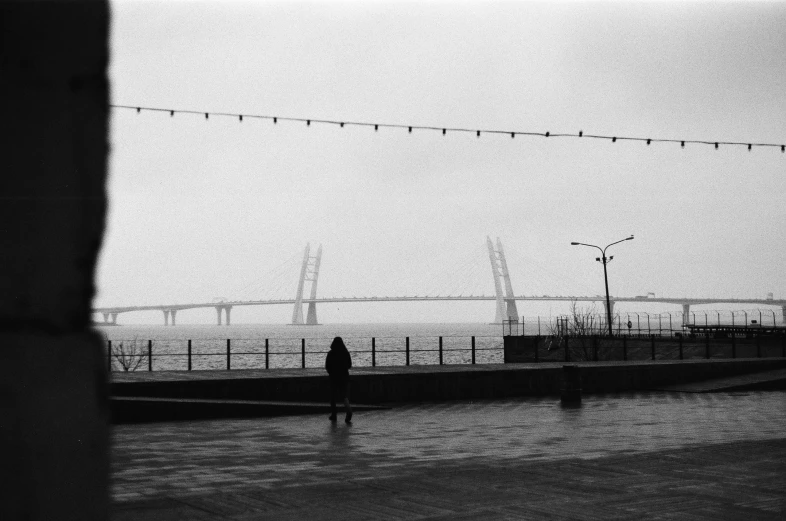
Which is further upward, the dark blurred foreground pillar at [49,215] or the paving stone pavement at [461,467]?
the dark blurred foreground pillar at [49,215]

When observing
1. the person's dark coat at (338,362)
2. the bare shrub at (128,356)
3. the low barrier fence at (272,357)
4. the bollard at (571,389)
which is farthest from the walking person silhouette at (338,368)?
the bare shrub at (128,356)

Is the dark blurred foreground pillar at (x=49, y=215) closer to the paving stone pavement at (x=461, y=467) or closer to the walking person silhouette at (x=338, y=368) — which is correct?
the paving stone pavement at (x=461, y=467)

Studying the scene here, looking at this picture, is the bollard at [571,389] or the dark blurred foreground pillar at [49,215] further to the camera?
the bollard at [571,389]

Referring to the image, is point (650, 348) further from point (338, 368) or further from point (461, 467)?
point (461, 467)

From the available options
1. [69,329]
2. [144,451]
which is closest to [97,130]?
[69,329]

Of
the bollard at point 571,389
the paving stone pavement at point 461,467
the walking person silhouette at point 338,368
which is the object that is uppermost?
the walking person silhouette at point 338,368

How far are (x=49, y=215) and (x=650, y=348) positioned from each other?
49.0 m

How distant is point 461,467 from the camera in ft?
29.6

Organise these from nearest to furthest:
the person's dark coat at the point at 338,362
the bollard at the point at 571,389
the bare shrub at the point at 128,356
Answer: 1. the person's dark coat at the point at 338,362
2. the bollard at the point at 571,389
3. the bare shrub at the point at 128,356

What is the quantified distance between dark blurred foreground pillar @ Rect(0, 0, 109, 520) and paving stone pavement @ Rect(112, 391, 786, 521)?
3.67m

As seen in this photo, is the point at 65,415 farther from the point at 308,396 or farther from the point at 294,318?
the point at 294,318

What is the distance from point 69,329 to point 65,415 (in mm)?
303

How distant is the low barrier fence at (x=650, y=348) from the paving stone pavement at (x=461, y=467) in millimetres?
21952

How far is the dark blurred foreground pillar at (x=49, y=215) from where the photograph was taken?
2.79 meters
